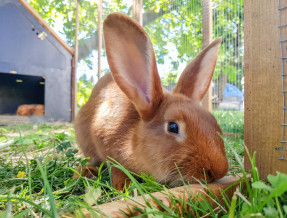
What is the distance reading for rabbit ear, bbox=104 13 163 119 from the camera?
147 centimetres

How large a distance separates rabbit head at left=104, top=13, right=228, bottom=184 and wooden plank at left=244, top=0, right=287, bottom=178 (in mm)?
219

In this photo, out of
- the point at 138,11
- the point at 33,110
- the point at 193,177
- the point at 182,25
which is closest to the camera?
the point at 193,177

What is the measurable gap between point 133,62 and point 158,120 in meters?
0.41

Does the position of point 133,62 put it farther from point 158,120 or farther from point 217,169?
point 217,169

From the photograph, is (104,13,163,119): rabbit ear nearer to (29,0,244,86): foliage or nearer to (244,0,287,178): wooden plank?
(244,0,287,178): wooden plank

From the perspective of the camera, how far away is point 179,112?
1.45 meters

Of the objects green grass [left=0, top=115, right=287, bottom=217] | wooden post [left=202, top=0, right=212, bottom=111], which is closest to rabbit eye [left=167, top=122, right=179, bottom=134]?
green grass [left=0, top=115, right=287, bottom=217]

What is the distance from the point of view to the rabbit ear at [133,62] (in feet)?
4.83

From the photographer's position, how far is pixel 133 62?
63.8 inches

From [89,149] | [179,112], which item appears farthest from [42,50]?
[179,112]

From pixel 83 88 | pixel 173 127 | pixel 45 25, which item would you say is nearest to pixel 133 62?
pixel 173 127

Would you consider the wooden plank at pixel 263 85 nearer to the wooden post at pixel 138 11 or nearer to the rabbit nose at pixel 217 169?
the rabbit nose at pixel 217 169

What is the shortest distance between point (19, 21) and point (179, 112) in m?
6.77

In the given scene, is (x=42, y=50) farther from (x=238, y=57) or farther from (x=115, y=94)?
(x=115, y=94)
